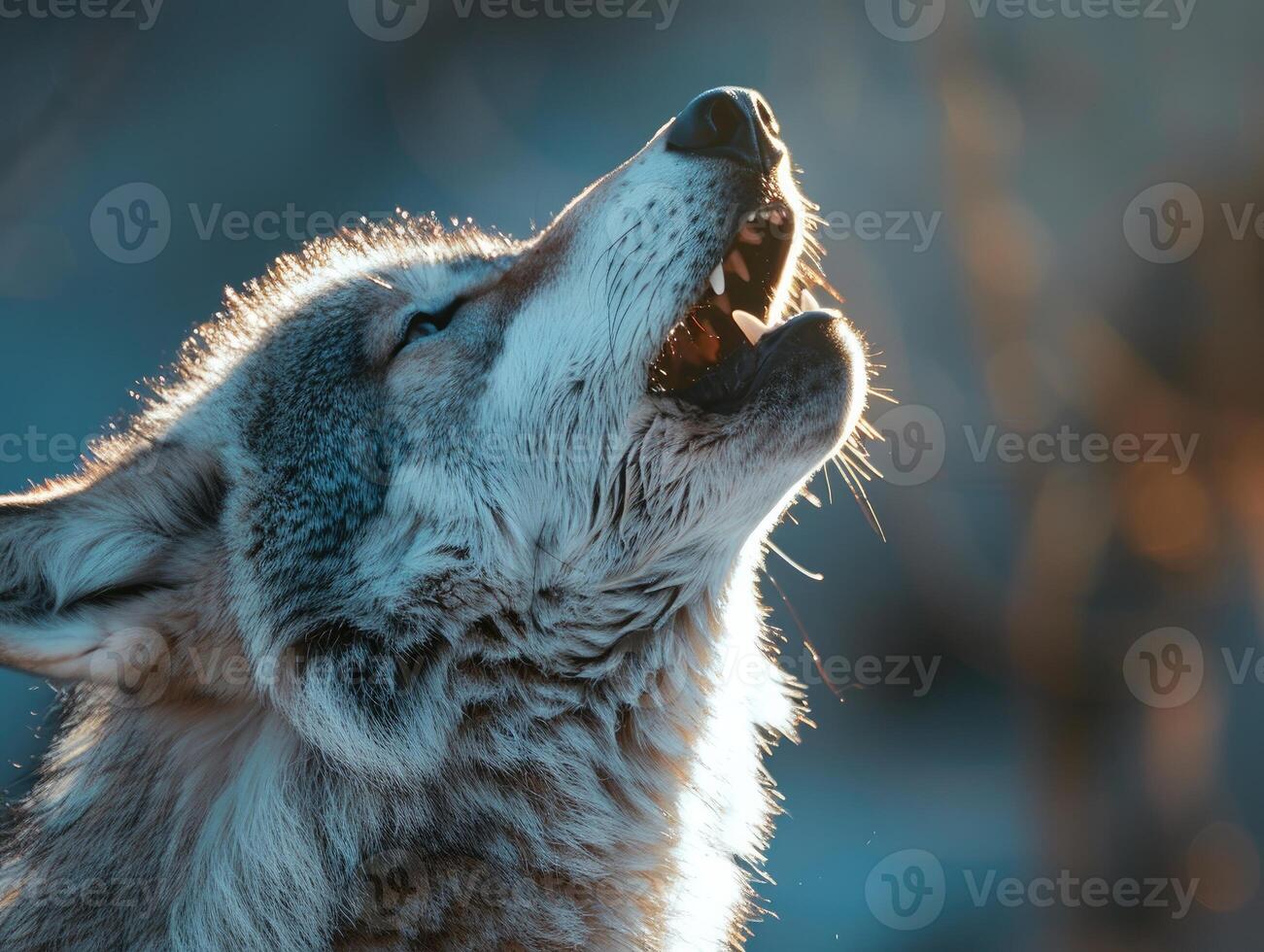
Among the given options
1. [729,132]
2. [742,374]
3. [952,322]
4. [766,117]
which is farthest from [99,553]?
[952,322]

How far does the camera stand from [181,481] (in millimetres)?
2553

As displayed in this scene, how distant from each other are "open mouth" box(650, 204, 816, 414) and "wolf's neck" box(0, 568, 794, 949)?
0.54 metres

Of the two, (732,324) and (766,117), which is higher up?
(766,117)

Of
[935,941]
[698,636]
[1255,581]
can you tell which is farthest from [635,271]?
[1255,581]

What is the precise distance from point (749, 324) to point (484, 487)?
767mm

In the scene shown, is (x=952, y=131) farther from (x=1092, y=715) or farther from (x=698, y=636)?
(x=698, y=636)

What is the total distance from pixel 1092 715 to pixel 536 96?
5651 mm

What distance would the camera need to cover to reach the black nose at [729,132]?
2600 mm

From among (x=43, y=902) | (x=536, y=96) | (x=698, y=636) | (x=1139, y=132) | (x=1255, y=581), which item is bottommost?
(x=43, y=902)

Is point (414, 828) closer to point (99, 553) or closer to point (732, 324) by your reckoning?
point (99, 553)

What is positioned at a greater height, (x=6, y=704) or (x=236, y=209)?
(x=236, y=209)

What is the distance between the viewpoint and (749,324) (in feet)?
8.57

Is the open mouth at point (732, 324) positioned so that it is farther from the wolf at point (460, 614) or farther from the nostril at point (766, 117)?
the nostril at point (766, 117)

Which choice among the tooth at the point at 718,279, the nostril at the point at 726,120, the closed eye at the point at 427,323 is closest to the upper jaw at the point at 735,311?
the tooth at the point at 718,279
